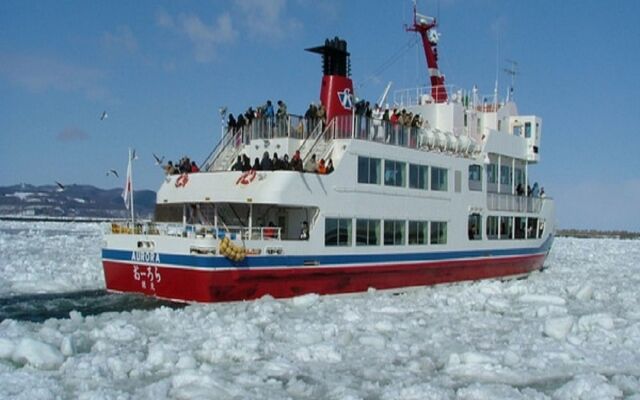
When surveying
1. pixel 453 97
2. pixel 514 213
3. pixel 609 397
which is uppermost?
pixel 453 97

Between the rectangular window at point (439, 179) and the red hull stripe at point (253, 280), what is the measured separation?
239cm

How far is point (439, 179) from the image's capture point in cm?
2327

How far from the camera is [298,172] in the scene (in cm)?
1802

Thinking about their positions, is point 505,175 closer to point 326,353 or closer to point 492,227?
point 492,227

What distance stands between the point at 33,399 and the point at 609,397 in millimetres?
7430

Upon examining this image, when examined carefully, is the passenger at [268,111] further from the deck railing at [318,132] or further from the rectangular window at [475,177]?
the rectangular window at [475,177]

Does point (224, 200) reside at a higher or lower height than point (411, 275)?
higher

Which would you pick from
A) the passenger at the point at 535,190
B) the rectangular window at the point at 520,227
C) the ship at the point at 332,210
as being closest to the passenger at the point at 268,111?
the ship at the point at 332,210

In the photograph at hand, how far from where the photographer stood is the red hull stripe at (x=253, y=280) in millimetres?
16547

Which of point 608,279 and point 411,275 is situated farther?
point 608,279

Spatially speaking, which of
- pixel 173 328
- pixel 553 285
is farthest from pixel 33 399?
pixel 553 285

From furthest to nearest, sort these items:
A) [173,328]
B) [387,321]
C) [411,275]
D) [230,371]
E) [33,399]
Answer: [411,275], [387,321], [173,328], [230,371], [33,399]

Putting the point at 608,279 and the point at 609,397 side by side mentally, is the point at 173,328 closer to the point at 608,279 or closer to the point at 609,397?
the point at 609,397

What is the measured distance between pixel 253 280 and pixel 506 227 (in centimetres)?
1332
